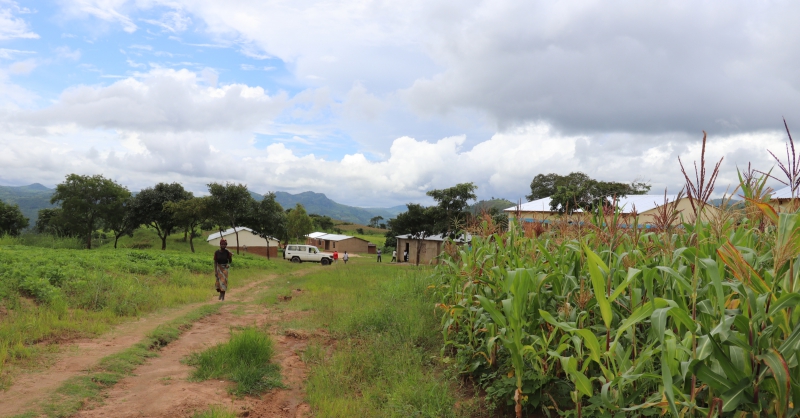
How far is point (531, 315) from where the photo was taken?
4.66 metres

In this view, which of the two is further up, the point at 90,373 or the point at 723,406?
the point at 723,406

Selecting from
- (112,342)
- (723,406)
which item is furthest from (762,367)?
(112,342)

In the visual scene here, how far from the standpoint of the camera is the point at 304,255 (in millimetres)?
41531

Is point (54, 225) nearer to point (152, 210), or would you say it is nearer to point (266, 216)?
point (152, 210)

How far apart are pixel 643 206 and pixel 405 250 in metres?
24.7

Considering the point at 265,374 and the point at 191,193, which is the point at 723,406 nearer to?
the point at 265,374

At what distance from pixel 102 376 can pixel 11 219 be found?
221 ft

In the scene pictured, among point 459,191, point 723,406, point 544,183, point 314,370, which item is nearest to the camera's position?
point 723,406

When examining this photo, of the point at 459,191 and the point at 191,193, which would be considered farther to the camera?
the point at 191,193

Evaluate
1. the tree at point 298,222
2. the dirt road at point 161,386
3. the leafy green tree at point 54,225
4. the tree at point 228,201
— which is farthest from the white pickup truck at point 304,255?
the dirt road at point 161,386

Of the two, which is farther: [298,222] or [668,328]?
[298,222]

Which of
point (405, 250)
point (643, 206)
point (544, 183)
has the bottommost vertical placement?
point (405, 250)

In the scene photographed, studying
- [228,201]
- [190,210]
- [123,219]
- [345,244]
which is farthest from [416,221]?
[345,244]

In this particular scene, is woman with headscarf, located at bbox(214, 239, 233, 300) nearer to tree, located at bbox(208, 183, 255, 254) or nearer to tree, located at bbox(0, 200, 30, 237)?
tree, located at bbox(208, 183, 255, 254)
